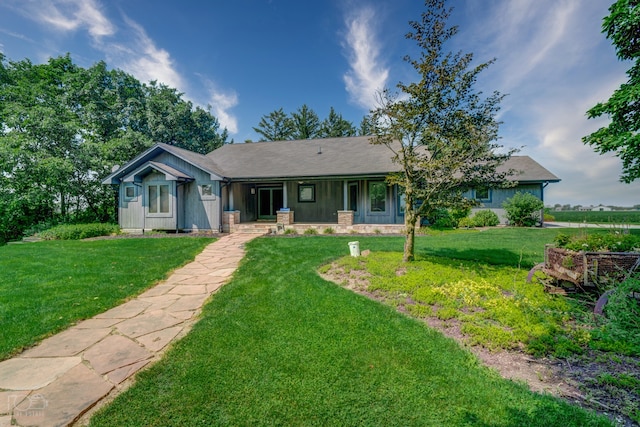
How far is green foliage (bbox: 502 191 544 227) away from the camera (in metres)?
14.2

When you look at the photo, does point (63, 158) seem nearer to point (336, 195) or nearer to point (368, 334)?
point (336, 195)

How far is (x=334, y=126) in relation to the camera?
34844 millimetres

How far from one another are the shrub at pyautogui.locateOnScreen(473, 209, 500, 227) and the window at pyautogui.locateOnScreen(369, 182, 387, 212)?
18.9ft

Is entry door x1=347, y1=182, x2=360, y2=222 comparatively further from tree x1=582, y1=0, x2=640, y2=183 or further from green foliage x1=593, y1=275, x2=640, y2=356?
green foliage x1=593, y1=275, x2=640, y2=356

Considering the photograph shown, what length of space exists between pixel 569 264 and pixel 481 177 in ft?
8.32

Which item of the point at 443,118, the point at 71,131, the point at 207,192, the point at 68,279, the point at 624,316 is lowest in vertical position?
the point at 68,279

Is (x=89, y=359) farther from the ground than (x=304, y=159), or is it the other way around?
(x=304, y=159)

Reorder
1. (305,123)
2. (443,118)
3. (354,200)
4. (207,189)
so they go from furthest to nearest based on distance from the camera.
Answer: (305,123), (354,200), (207,189), (443,118)

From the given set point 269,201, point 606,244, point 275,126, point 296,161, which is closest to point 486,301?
point 606,244

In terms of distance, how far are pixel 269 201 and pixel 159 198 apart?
5714mm

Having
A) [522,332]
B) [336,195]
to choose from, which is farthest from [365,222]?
[522,332]

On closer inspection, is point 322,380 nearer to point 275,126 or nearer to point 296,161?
point 296,161

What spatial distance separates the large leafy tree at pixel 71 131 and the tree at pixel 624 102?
1966 centimetres

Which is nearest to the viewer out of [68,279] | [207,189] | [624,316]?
[624,316]
